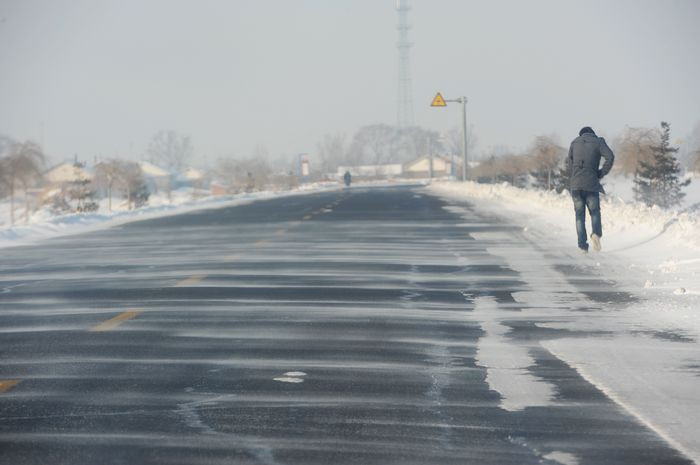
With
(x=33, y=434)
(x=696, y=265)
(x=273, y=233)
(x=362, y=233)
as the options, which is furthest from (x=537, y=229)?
(x=33, y=434)

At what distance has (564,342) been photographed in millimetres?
9812

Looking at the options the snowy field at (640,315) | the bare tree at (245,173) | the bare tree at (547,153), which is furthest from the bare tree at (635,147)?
the snowy field at (640,315)

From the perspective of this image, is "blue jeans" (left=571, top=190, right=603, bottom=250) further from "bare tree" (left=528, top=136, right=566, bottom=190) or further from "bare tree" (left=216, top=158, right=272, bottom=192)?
"bare tree" (left=216, top=158, right=272, bottom=192)

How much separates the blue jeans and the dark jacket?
0.13 m

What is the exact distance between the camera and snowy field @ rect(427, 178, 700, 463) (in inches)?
287

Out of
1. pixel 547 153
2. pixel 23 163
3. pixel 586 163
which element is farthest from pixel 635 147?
pixel 586 163

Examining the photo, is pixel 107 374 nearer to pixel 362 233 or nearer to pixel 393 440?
pixel 393 440

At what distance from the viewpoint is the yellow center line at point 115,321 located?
35.4 feet

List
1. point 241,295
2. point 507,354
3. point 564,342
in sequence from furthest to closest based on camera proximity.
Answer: point 241,295
point 564,342
point 507,354

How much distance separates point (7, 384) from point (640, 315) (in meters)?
6.01

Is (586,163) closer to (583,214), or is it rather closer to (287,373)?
(583,214)

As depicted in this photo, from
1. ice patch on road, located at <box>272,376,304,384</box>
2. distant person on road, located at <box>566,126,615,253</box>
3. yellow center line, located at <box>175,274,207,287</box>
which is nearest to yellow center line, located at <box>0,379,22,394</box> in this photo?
ice patch on road, located at <box>272,376,304,384</box>

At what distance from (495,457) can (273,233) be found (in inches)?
862

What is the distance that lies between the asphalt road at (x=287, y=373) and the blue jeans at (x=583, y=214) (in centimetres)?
310
